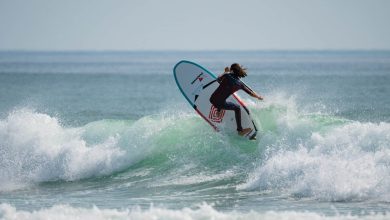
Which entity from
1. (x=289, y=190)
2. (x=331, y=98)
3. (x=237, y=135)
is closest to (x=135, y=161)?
(x=237, y=135)

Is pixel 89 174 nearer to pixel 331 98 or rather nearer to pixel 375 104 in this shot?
pixel 375 104

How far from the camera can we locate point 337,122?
16109 mm

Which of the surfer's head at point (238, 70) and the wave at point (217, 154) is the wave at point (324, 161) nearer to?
the wave at point (217, 154)

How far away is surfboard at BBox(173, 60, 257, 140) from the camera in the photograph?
1483cm

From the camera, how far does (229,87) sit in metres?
14.1

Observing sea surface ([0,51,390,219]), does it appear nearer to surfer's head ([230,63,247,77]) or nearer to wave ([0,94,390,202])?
wave ([0,94,390,202])

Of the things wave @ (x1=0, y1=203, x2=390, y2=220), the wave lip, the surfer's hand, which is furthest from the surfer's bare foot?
wave @ (x1=0, y1=203, x2=390, y2=220)

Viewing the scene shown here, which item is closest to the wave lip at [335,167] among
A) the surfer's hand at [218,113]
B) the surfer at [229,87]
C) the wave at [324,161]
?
the wave at [324,161]

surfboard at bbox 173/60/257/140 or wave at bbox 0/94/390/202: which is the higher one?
surfboard at bbox 173/60/257/140

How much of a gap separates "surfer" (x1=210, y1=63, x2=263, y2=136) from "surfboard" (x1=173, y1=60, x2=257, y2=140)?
0.34 m

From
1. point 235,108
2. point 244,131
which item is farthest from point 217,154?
point 235,108

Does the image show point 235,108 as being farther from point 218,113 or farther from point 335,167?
point 335,167

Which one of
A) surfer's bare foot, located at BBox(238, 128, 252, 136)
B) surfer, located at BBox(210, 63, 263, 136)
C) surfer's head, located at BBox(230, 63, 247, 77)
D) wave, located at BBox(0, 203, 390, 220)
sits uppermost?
surfer's head, located at BBox(230, 63, 247, 77)

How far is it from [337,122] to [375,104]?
12147 mm
